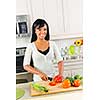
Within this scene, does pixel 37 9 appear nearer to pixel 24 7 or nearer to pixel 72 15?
pixel 24 7

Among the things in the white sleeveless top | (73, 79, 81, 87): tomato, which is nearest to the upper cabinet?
the white sleeveless top

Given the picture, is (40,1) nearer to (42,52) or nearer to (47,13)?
(47,13)

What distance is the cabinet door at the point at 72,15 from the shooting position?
1693 millimetres

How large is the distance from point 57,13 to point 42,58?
0.36m

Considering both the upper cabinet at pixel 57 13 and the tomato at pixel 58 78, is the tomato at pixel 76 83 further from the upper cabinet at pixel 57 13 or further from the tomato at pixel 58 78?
the upper cabinet at pixel 57 13

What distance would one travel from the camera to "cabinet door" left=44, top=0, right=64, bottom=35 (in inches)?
65.2

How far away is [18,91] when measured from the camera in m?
1.29

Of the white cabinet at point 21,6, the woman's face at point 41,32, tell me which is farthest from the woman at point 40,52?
the white cabinet at point 21,6

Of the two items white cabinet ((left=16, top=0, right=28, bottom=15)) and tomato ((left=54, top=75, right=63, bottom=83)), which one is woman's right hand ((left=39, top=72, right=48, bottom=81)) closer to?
tomato ((left=54, top=75, right=63, bottom=83))

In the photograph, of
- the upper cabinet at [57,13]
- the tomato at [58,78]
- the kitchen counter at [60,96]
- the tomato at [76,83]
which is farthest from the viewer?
the upper cabinet at [57,13]

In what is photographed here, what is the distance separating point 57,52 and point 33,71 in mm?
225

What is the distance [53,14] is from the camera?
1.68 metres

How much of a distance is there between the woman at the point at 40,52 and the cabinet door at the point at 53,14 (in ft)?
0.21

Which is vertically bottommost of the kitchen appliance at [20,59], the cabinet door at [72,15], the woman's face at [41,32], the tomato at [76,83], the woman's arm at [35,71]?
the tomato at [76,83]
